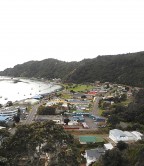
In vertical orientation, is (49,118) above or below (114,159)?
below

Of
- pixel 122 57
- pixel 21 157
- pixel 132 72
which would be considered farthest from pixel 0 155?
pixel 122 57

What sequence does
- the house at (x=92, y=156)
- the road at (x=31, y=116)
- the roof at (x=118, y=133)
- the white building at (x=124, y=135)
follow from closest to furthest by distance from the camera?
1. the house at (x=92, y=156)
2. the white building at (x=124, y=135)
3. the roof at (x=118, y=133)
4. the road at (x=31, y=116)

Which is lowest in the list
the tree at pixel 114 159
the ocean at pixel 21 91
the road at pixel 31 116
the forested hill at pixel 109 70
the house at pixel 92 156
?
the ocean at pixel 21 91

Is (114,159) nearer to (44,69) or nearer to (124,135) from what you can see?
(124,135)

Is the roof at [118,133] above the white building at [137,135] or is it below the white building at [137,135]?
above

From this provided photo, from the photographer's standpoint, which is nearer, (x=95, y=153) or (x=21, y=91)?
(x=95, y=153)

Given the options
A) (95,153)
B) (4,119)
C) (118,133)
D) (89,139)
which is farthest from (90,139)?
(4,119)

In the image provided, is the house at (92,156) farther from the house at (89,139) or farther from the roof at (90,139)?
the roof at (90,139)

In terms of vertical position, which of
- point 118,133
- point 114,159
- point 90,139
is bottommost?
point 90,139

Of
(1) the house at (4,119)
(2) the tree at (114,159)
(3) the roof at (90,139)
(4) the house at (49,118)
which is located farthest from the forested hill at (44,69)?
(2) the tree at (114,159)

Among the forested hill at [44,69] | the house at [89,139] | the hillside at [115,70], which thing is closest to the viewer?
the house at [89,139]

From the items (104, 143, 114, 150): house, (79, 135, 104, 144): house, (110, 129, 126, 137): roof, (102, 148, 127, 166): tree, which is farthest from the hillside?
(102, 148, 127, 166): tree
